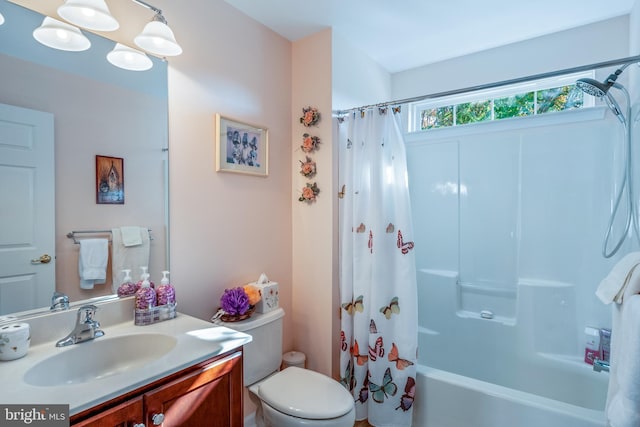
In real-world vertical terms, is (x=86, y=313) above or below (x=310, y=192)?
below

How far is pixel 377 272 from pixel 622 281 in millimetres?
1095

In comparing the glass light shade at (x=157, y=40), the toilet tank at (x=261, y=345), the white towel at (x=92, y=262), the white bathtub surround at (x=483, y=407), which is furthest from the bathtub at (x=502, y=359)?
the glass light shade at (x=157, y=40)

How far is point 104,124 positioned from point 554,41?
2.76 m

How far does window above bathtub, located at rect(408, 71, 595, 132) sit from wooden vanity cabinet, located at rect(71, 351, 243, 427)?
241cm

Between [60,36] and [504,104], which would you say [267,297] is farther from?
[504,104]

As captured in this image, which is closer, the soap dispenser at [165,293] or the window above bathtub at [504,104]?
the soap dispenser at [165,293]

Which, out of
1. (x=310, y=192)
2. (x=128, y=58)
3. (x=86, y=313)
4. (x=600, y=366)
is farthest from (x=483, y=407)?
(x=128, y=58)

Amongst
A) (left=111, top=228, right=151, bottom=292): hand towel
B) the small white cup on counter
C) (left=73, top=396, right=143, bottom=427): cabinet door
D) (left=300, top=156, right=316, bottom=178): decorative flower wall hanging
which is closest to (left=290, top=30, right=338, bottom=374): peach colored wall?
(left=300, top=156, right=316, bottom=178): decorative flower wall hanging

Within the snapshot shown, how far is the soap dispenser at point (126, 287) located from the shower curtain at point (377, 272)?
118cm

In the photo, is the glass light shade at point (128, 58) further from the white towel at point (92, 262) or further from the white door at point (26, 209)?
the white towel at point (92, 262)

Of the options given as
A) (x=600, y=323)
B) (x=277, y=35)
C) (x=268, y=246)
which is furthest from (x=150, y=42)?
(x=600, y=323)

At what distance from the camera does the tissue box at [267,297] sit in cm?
182

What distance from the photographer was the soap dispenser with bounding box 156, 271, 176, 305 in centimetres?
145

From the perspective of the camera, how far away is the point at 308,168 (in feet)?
7.06
